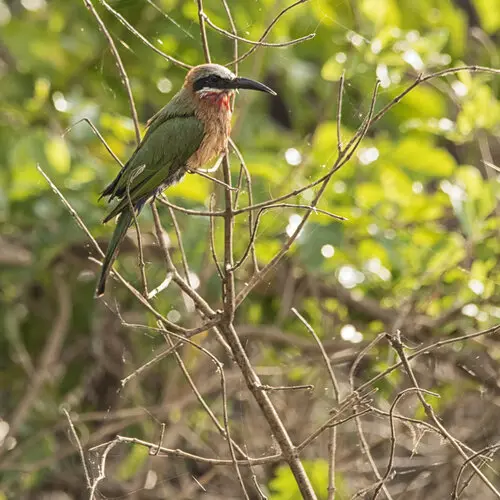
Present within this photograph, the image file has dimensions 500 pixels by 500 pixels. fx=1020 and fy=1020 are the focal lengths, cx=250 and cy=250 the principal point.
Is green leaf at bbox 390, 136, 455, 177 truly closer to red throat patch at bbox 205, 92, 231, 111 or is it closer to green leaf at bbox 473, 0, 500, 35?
green leaf at bbox 473, 0, 500, 35

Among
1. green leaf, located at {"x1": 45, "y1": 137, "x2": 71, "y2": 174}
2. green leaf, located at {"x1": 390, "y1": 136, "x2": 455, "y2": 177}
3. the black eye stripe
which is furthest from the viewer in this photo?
green leaf, located at {"x1": 45, "y1": 137, "x2": 71, "y2": 174}

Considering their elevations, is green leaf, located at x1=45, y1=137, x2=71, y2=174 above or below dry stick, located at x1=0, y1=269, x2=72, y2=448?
above

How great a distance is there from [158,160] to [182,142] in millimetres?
82

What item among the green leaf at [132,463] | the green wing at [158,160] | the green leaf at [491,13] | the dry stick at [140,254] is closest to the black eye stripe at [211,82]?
the green wing at [158,160]

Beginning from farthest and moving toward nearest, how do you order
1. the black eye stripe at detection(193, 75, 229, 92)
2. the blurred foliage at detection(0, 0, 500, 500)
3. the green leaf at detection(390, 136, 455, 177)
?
1. the green leaf at detection(390, 136, 455, 177)
2. the blurred foliage at detection(0, 0, 500, 500)
3. the black eye stripe at detection(193, 75, 229, 92)

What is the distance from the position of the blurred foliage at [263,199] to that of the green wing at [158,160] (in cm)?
22

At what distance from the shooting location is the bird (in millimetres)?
2469

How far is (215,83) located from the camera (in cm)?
249

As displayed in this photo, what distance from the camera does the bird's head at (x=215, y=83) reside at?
2.42 metres

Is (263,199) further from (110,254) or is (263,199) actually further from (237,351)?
(237,351)

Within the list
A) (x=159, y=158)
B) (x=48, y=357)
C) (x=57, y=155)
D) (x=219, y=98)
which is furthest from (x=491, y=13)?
(x=48, y=357)

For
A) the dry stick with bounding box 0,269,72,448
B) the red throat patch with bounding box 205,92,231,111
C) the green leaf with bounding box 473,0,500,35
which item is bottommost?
the dry stick with bounding box 0,269,72,448

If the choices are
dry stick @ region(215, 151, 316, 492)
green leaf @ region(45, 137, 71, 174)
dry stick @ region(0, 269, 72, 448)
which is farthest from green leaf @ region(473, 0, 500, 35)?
dry stick @ region(215, 151, 316, 492)

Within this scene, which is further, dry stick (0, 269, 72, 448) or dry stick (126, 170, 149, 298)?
dry stick (0, 269, 72, 448)
